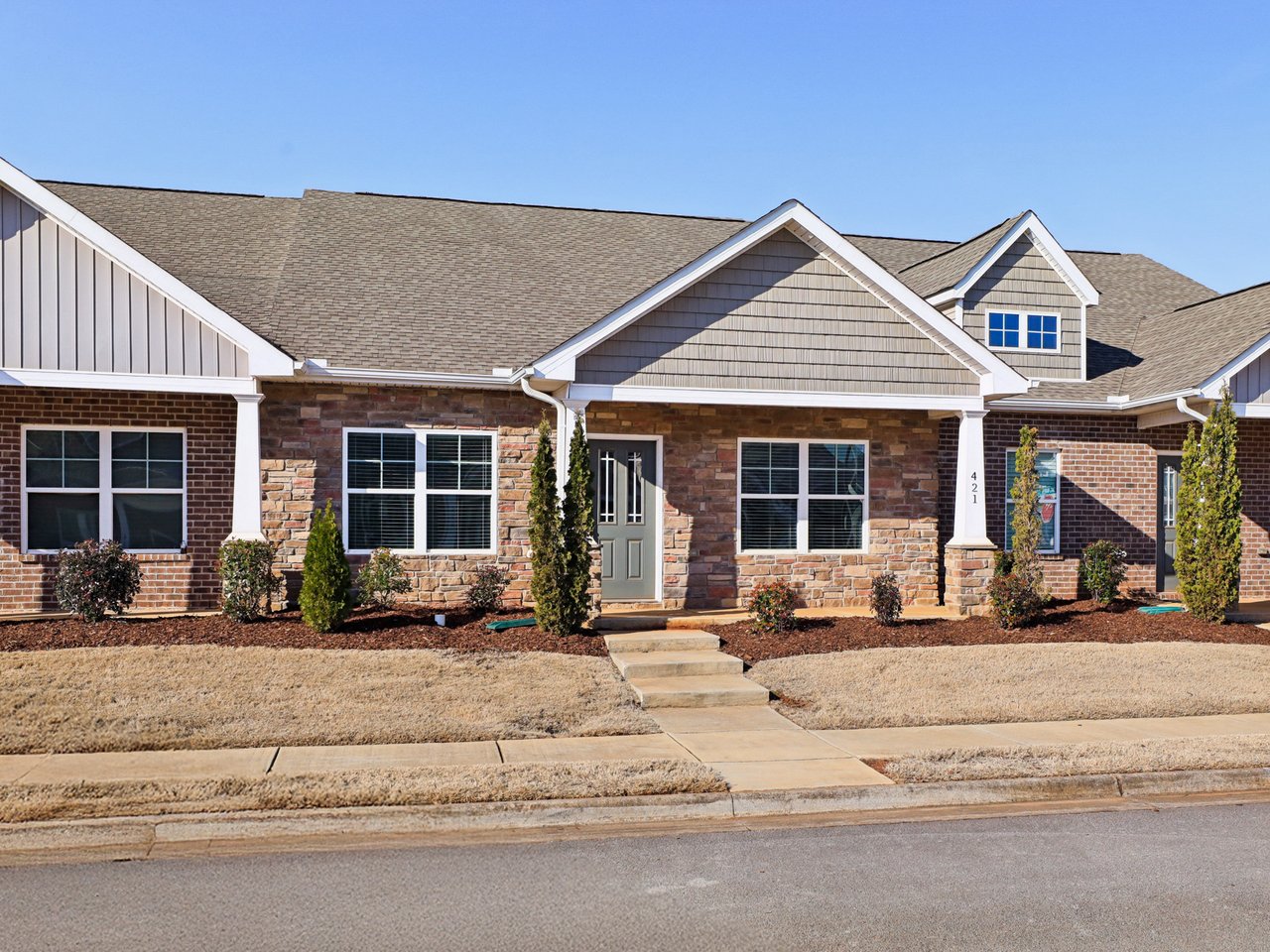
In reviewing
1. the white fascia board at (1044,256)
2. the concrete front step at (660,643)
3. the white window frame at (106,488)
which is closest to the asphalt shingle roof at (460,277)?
the white fascia board at (1044,256)

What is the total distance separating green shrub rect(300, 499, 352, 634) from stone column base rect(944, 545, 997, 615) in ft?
24.7

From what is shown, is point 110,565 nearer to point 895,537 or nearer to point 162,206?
point 162,206

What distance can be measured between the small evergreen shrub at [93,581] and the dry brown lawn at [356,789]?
5.22 m

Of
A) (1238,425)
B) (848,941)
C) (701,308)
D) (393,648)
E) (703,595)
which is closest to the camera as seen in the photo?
(848,941)

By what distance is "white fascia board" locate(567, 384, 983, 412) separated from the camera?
13352 millimetres

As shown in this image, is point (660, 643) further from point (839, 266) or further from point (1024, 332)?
point (1024, 332)

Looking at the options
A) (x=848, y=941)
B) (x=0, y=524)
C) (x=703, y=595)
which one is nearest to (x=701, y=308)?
(x=703, y=595)

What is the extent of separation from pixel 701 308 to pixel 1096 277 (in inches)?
419

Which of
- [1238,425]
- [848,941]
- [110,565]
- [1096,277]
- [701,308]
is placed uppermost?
[1096,277]

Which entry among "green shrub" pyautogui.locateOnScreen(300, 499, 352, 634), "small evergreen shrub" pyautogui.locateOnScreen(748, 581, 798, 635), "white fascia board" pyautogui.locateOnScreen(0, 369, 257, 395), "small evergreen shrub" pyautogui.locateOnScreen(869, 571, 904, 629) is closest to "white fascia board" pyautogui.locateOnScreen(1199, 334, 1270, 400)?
"small evergreen shrub" pyautogui.locateOnScreen(869, 571, 904, 629)

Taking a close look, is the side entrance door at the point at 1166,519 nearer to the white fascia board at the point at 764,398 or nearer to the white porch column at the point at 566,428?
the white fascia board at the point at 764,398

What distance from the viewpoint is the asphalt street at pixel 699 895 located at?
200 inches

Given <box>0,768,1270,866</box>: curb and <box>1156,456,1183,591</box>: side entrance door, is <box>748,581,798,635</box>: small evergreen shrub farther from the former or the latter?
<box>1156,456,1183,591</box>: side entrance door

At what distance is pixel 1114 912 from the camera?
5.43m
